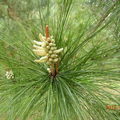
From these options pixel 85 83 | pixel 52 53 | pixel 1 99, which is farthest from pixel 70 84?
pixel 1 99

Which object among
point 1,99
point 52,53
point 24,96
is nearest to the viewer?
point 52,53

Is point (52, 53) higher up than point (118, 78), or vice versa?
point (52, 53)

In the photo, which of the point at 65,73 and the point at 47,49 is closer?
the point at 47,49

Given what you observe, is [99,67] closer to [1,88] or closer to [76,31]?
[76,31]

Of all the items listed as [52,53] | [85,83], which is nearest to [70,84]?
[85,83]

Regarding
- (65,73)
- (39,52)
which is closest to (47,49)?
(39,52)

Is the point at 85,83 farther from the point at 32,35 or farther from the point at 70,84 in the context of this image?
the point at 32,35

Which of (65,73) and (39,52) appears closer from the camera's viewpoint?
(39,52)

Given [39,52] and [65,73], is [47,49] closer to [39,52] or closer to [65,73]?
[39,52]

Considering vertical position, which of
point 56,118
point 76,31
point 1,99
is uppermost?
point 76,31

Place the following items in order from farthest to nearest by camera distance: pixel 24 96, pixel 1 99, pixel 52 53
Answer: pixel 1 99 < pixel 24 96 < pixel 52 53

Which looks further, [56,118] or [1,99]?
[1,99]
